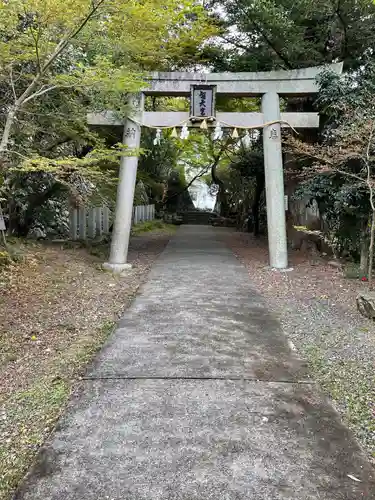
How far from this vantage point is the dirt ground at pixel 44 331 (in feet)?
8.97

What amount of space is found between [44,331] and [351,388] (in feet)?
11.2

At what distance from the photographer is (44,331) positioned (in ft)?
15.5

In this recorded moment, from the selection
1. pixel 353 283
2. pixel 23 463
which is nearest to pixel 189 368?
pixel 23 463

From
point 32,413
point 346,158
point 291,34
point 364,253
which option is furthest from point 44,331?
point 291,34

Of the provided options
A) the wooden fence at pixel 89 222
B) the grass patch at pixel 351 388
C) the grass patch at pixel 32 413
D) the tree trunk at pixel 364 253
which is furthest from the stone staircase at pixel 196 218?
the grass patch at pixel 32 413

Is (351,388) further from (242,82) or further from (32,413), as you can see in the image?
(242,82)

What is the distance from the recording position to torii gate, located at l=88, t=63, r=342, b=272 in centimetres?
858

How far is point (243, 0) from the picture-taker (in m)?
8.66

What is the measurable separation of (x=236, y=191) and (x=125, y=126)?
15.2 metres

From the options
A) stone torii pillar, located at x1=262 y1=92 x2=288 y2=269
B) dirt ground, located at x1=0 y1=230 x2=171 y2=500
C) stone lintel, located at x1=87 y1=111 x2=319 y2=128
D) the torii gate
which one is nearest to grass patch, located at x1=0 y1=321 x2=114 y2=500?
dirt ground, located at x1=0 y1=230 x2=171 y2=500

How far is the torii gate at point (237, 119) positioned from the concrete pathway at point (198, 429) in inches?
170

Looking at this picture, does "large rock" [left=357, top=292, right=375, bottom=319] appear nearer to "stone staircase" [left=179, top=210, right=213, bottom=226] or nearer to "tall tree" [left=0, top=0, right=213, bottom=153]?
"tall tree" [left=0, top=0, right=213, bottom=153]

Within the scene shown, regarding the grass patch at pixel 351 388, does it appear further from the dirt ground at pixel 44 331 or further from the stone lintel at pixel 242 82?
the stone lintel at pixel 242 82

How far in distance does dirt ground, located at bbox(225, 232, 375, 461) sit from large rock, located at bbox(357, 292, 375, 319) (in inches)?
3.4
